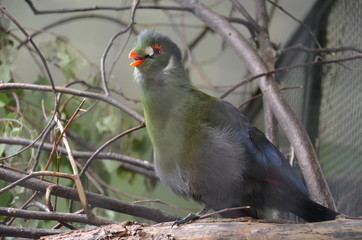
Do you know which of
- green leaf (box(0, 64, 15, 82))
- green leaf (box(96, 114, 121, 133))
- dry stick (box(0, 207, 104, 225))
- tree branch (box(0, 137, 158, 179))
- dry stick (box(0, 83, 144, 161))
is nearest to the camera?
dry stick (box(0, 207, 104, 225))

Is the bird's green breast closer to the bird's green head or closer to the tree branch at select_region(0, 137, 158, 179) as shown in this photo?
the bird's green head

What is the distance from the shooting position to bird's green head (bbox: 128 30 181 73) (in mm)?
1174

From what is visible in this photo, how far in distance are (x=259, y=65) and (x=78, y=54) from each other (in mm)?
606

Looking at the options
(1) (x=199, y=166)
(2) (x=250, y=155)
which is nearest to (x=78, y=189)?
(1) (x=199, y=166)

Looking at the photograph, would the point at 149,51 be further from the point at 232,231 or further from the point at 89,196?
the point at 232,231

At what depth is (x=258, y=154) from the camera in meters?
1.24

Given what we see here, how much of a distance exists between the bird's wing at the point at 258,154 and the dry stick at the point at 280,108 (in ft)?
0.26

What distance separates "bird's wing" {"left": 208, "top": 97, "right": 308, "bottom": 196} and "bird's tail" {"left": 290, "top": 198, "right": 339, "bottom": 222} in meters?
0.04

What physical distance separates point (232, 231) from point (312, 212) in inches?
12.3

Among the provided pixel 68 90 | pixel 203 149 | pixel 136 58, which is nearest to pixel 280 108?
pixel 203 149

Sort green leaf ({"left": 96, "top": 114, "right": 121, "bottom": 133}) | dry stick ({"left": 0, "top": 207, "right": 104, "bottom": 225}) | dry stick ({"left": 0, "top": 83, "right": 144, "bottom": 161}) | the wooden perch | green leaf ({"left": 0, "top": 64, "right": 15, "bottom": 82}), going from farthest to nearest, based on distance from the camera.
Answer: green leaf ({"left": 96, "top": 114, "right": 121, "bottom": 133})
green leaf ({"left": 0, "top": 64, "right": 15, "bottom": 82})
dry stick ({"left": 0, "top": 83, "right": 144, "bottom": 161})
dry stick ({"left": 0, "top": 207, "right": 104, "bottom": 225})
the wooden perch

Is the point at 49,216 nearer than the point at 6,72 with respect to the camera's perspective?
Yes

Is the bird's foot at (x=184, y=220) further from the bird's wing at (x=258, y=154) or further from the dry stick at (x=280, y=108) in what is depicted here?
the dry stick at (x=280, y=108)

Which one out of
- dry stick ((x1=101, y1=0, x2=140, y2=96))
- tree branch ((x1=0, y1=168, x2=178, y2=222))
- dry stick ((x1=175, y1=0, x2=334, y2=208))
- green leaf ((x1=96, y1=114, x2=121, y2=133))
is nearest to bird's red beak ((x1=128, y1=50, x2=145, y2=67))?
dry stick ((x1=101, y1=0, x2=140, y2=96))
